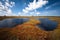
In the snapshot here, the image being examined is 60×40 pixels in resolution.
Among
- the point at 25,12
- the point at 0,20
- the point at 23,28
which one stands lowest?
the point at 23,28

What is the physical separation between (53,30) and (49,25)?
122 millimetres

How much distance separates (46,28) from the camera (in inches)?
81.7

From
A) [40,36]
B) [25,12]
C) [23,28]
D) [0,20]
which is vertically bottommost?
[40,36]

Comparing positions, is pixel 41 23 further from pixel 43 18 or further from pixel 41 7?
pixel 41 7

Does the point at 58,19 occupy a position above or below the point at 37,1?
below

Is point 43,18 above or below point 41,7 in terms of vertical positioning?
below

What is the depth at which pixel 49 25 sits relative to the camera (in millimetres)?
2082

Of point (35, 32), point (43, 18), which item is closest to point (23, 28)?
point (35, 32)

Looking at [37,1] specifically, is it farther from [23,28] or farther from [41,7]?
[23,28]

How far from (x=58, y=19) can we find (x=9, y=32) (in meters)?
0.99

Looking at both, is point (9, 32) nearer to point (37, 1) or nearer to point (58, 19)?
point (37, 1)

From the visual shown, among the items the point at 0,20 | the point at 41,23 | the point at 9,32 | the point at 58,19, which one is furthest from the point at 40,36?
the point at 0,20

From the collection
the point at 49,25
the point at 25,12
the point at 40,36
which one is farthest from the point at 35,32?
the point at 25,12

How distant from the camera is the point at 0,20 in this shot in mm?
2166
